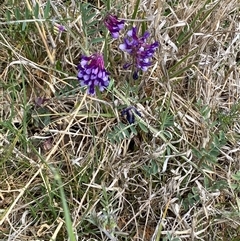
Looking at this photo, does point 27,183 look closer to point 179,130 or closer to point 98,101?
point 98,101

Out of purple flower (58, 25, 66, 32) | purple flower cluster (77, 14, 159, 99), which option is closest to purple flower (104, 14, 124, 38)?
purple flower cluster (77, 14, 159, 99)

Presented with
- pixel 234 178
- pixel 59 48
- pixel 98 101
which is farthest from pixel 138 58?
pixel 234 178

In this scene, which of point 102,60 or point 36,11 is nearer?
point 102,60

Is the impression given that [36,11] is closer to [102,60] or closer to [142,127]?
[102,60]

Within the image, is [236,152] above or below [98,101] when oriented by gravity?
below

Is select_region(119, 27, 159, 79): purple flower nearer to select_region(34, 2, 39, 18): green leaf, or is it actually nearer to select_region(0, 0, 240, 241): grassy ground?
select_region(0, 0, 240, 241): grassy ground

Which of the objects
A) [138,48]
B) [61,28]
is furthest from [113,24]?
[61,28]

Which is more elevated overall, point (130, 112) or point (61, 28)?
point (61, 28)
